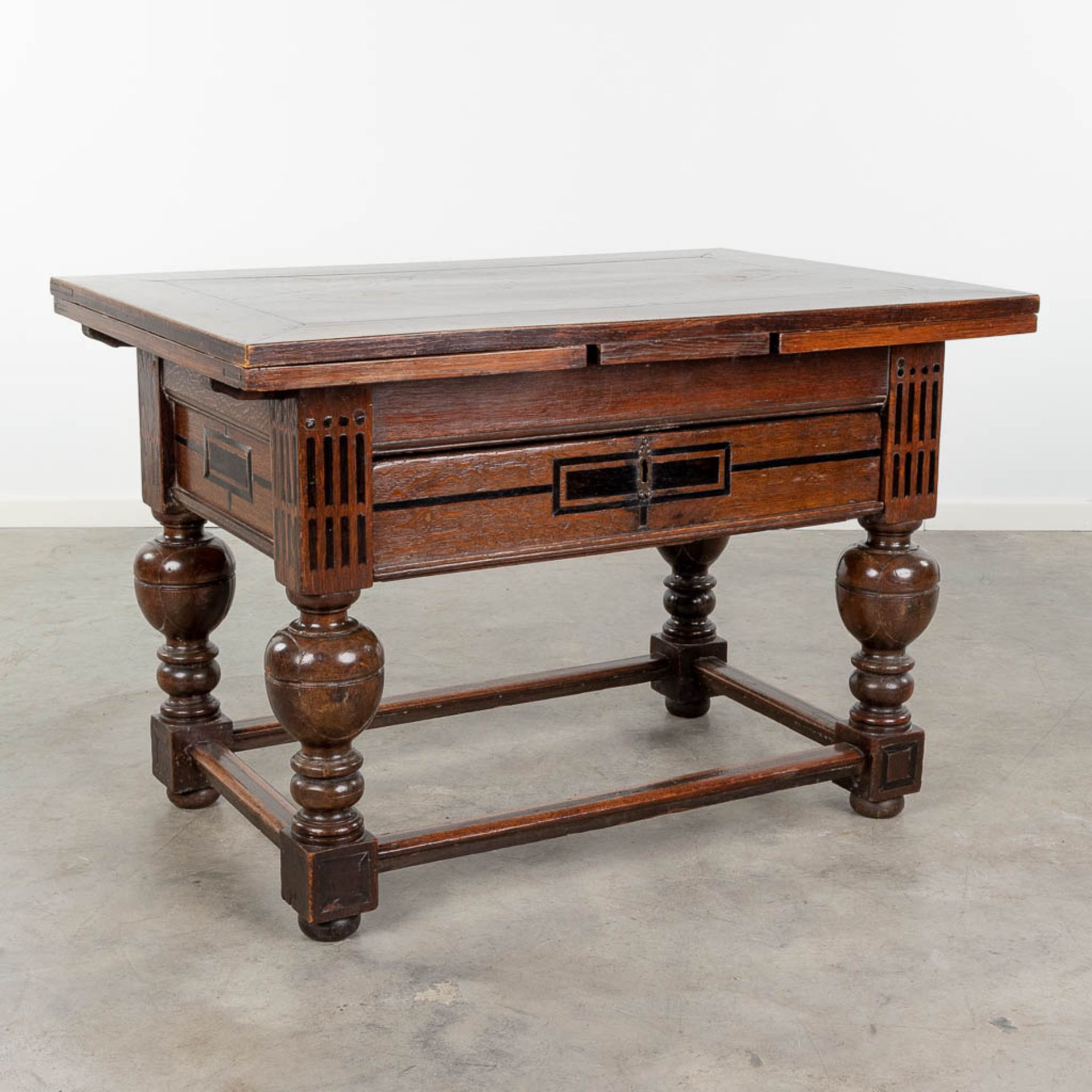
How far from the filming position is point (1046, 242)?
5559 mm

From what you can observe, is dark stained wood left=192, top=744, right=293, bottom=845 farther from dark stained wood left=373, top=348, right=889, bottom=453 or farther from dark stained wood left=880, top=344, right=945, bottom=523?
dark stained wood left=880, top=344, right=945, bottom=523

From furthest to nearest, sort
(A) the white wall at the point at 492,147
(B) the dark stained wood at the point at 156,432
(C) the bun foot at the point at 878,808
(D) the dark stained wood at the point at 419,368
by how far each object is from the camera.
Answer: (A) the white wall at the point at 492,147 < (C) the bun foot at the point at 878,808 < (B) the dark stained wood at the point at 156,432 < (D) the dark stained wood at the point at 419,368

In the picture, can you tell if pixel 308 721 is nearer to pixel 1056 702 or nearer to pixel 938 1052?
pixel 938 1052

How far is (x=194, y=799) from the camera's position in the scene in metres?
3.17

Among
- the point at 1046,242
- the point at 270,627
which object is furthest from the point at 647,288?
the point at 1046,242

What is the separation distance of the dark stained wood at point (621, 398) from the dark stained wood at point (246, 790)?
0.69m

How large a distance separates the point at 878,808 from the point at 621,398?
1.02 m

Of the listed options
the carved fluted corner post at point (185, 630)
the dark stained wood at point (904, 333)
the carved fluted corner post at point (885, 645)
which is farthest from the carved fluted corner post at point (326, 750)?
the carved fluted corner post at point (885, 645)

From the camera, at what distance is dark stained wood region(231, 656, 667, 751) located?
3207 mm

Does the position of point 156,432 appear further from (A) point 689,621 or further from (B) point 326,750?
(A) point 689,621

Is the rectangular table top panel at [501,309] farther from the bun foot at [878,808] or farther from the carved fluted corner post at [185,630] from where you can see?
the bun foot at [878,808]

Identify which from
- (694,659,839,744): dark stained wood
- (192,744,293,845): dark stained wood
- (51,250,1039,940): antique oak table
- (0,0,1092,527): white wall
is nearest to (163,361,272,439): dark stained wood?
(51,250,1039,940): antique oak table

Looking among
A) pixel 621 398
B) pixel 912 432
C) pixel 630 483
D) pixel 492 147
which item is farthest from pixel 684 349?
pixel 492 147

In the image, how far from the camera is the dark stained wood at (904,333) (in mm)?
2682
